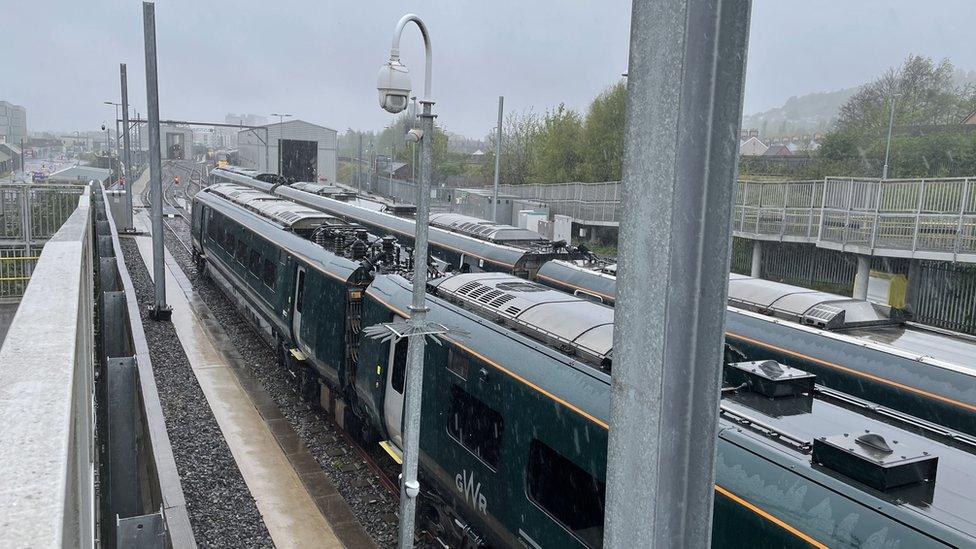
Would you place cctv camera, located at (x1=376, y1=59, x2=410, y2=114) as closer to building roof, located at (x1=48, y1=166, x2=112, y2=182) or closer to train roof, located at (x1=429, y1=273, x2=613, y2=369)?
train roof, located at (x1=429, y1=273, x2=613, y2=369)

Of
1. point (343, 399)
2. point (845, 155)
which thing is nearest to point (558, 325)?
point (343, 399)

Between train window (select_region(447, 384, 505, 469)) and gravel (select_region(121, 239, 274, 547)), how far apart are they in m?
2.89

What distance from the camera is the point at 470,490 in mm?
7613

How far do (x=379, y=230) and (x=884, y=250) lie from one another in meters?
13.4

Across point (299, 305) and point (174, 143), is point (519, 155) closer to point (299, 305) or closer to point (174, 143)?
point (299, 305)

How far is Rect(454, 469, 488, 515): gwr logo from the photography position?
24.2 ft

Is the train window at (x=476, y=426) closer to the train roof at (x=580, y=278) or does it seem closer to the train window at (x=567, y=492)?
the train window at (x=567, y=492)

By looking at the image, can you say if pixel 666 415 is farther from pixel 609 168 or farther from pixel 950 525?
pixel 609 168

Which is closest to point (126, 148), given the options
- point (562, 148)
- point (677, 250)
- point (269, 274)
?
point (269, 274)

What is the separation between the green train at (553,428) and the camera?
4418 mm

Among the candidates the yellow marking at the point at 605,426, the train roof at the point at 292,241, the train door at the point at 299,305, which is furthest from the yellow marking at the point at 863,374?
the train door at the point at 299,305

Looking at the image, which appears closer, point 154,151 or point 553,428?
point 553,428

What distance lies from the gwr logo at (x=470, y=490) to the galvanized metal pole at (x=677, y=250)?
5453 millimetres

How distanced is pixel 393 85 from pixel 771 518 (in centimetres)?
469
